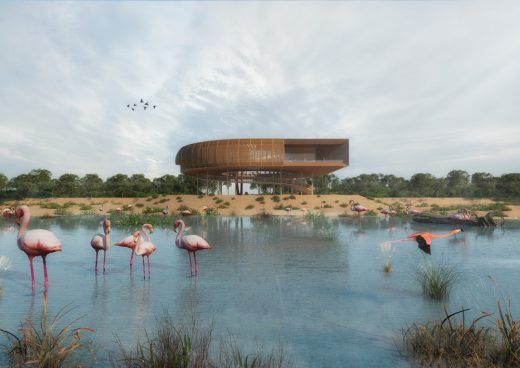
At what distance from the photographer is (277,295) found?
24.8 feet

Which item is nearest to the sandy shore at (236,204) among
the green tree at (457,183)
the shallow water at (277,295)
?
the green tree at (457,183)

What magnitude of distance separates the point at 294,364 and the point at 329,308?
2229mm

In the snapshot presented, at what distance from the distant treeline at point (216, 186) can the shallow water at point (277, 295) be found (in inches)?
1736

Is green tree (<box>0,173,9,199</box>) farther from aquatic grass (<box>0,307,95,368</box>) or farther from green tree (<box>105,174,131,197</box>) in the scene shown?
aquatic grass (<box>0,307,95,368</box>)

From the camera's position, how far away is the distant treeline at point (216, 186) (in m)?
58.1

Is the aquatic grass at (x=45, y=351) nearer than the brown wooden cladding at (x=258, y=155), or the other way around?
the aquatic grass at (x=45, y=351)

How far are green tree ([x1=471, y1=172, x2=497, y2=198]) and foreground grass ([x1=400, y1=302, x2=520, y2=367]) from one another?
5930 centimetres

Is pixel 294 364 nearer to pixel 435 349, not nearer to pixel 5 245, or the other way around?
pixel 435 349

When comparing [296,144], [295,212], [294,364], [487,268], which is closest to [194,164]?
[296,144]

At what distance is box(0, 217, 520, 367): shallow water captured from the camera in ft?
17.7

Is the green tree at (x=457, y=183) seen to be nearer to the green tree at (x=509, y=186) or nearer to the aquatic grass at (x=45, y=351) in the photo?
the green tree at (x=509, y=186)

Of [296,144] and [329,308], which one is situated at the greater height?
[296,144]

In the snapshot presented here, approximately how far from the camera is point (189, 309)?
6.56m

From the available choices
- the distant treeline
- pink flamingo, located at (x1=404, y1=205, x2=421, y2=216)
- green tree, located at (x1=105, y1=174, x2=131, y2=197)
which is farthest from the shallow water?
green tree, located at (x1=105, y1=174, x2=131, y2=197)
